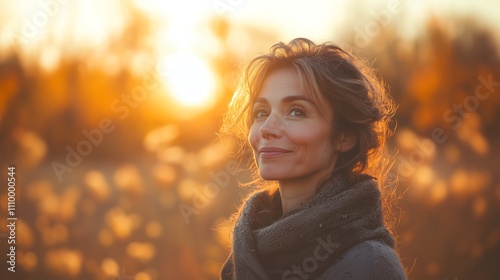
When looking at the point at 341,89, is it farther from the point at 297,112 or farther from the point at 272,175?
the point at 272,175

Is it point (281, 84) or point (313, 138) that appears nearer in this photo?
point (313, 138)

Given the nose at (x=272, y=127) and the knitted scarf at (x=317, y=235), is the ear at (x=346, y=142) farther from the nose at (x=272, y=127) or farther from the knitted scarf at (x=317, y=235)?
the nose at (x=272, y=127)

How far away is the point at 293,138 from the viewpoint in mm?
2049

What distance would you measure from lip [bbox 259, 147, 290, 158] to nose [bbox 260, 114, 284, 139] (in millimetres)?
47

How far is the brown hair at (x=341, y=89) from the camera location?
7.00 feet

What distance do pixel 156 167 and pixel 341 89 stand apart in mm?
2337

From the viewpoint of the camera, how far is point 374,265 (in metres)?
1.77

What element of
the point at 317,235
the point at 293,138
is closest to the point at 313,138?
the point at 293,138

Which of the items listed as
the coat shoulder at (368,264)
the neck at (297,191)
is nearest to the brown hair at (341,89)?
the neck at (297,191)

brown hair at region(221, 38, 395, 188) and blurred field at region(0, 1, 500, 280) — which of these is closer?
brown hair at region(221, 38, 395, 188)

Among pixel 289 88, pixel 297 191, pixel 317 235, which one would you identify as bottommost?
pixel 317 235

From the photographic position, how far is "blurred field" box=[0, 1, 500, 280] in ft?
12.8

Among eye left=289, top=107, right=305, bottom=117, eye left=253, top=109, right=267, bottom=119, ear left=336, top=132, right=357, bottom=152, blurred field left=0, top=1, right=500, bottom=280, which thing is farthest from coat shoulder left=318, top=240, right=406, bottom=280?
blurred field left=0, top=1, right=500, bottom=280

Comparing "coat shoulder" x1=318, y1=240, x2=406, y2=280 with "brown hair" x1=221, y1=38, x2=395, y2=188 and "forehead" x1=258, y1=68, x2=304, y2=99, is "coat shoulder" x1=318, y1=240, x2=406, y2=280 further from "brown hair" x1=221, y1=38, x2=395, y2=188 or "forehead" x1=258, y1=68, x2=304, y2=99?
"forehead" x1=258, y1=68, x2=304, y2=99
